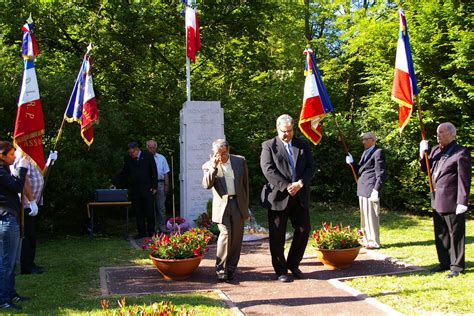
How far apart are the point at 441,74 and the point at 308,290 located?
9.12 metres

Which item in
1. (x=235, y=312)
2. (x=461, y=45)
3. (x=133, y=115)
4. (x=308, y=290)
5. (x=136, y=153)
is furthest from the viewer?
(x=133, y=115)

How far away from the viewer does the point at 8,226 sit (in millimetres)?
5203

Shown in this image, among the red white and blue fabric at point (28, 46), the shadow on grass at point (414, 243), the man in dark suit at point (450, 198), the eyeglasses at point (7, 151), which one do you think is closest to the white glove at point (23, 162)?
the eyeglasses at point (7, 151)

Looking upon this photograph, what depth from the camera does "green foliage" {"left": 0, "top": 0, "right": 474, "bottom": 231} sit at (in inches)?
418

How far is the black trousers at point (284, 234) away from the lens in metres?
6.29

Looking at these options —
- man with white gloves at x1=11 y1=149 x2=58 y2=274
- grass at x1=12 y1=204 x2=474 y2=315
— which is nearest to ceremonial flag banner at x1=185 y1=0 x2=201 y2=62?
grass at x1=12 y1=204 x2=474 y2=315

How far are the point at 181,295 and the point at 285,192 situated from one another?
5.99 ft

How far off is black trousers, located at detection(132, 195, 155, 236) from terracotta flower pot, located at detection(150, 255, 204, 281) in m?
3.77

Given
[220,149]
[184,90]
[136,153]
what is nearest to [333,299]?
[220,149]

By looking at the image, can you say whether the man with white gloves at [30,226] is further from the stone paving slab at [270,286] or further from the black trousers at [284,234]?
the black trousers at [284,234]

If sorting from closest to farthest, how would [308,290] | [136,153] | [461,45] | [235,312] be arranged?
[235,312] → [308,290] → [136,153] → [461,45]

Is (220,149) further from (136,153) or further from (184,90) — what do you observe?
(184,90)

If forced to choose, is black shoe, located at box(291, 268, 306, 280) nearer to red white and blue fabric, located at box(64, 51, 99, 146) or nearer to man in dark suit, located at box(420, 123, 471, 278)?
man in dark suit, located at box(420, 123, 471, 278)

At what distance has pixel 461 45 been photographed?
11531 mm
